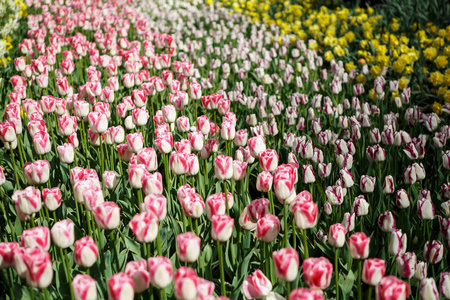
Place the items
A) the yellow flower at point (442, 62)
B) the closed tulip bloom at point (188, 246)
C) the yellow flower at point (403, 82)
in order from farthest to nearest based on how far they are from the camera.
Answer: the yellow flower at point (442, 62) → the yellow flower at point (403, 82) → the closed tulip bloom at point (188, 246)

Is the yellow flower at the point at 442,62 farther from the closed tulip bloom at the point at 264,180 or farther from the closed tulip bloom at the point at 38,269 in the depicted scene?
the closed tulip bloom at the point at 38,269

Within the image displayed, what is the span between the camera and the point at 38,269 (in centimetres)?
139

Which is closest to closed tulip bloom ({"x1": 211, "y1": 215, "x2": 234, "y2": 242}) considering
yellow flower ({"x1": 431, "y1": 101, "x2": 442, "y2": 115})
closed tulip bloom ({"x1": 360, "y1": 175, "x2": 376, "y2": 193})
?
closed tulip bloom ({"x1": 360, "y1": 175, "x2": 376, "y2": 193})

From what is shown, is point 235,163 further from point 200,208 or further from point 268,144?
point 268,144

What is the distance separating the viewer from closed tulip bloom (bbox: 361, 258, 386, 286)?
148cm

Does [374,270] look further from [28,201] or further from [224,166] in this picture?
[28,201]

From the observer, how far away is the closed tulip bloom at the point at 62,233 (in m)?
1.64

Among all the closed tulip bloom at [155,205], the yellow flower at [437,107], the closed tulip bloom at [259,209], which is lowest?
the yellow flower at [437,107]

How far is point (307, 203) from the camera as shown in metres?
1.61

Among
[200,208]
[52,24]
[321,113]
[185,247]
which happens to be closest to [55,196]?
[200,208]

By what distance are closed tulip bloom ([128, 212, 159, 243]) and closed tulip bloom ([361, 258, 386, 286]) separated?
2.24 feet

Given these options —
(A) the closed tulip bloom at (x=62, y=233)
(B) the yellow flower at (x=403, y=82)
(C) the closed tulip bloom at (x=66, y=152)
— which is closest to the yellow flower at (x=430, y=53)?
(B) the yellow flower at (x=403, y=82)

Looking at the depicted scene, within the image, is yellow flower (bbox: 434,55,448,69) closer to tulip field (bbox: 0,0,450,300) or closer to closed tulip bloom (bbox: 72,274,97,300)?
tulip field (bbox: 0,0,450,300)

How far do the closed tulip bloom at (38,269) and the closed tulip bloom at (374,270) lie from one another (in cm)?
97
